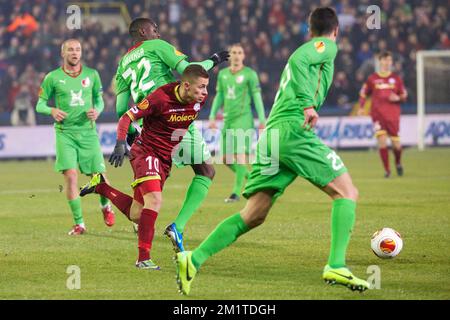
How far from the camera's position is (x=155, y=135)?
30.1 ft

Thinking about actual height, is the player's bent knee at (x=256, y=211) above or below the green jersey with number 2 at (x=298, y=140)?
below

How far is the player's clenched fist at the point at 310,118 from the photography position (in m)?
7.53

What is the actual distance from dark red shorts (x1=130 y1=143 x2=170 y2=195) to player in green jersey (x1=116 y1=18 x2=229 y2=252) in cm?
43

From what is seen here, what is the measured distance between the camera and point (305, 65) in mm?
7656

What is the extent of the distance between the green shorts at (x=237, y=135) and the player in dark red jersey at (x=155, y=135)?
6.63 meters

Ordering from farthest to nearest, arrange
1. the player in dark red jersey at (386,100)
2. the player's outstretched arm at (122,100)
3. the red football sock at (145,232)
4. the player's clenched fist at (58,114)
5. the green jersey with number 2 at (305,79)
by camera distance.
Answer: the player in dark red jersey at (386,100), the player's clenched fist at (58,114), the player's outstretched arm at (122,100), the red football sock at (145,232), the green jersey with number 2 at (305,79)

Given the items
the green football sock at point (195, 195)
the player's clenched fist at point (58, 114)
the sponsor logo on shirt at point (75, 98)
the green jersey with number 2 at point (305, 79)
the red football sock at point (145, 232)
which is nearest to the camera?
the green jersey with number 2 at point (305, 79)

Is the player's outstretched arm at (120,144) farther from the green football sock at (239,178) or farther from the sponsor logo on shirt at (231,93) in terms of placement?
the sponsor logo on shirt at (231,93)

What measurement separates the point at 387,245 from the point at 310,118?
82.9 inches

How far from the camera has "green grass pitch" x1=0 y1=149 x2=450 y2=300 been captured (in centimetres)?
775

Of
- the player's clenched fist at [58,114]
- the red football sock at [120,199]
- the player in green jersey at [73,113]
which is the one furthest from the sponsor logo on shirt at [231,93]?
the red football sock at [120,199]

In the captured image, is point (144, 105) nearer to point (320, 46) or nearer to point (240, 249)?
point (320, 46)
